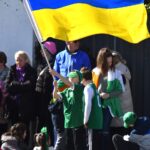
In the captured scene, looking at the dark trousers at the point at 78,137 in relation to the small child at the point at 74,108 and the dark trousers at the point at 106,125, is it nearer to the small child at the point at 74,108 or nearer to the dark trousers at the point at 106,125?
the small child at the point at 74,108

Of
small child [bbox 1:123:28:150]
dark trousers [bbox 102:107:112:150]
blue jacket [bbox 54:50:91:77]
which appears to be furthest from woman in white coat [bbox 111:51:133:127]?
small child [bbox 1:123:28:150]

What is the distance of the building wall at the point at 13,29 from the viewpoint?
457 inches

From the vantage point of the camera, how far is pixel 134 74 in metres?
11.4

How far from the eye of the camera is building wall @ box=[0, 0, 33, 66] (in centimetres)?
1161

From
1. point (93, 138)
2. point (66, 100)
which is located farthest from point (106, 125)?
point (66, 100)

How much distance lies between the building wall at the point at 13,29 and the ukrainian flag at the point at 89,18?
2605mm

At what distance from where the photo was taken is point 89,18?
352 inches

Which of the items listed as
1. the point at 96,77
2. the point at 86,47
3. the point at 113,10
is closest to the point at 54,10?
the point at 113,10

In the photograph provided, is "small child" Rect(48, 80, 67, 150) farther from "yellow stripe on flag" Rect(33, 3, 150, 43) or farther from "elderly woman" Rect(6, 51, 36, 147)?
"yellow stripe on flag" Rect(33, 3, 150, 43)

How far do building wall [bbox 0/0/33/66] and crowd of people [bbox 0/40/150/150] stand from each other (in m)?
0.56

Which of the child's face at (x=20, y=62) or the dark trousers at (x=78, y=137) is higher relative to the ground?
the child's face at (x=20, y=62)

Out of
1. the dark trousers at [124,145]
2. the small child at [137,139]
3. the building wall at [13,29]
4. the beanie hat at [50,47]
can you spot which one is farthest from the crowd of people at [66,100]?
the building wall at [13,29]

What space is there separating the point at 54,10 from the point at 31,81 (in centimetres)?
206

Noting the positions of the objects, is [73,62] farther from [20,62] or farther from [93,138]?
[93,138]
